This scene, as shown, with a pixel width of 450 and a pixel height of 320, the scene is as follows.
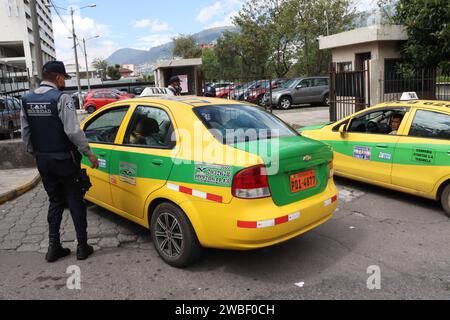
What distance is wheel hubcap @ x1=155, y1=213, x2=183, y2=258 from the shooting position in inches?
150

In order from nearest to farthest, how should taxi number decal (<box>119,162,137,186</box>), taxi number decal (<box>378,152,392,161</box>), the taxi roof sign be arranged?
taxi number decal (<box>119,162,137,186</box>) → taxi number decal (<box>378,152,392,161</box>) → the taxi roof sign

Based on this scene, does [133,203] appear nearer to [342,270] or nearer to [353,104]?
[342,270]

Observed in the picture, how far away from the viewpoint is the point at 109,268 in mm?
3904

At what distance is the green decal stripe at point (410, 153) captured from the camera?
5.13 metres

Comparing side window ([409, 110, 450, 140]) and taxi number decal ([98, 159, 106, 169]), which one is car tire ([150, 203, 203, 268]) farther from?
side window ([409, 110, 450, 140])

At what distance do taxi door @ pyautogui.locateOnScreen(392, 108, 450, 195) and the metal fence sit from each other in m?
6.09

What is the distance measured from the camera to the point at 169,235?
12.8 feet

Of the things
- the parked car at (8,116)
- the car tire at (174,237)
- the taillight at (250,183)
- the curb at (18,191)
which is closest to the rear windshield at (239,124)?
the taillight at (250,183)

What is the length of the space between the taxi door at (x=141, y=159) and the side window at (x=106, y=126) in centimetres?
23

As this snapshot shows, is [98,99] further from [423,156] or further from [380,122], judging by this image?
[423,156]

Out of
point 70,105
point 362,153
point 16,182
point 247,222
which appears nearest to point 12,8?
point 16,182

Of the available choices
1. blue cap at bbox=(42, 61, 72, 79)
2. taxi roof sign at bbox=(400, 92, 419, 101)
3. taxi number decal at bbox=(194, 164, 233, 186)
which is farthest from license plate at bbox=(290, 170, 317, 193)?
taxi roof sign at bbox=(400, 92, 419, 101)

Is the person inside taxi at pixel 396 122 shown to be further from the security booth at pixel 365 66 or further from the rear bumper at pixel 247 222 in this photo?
the security booth at pixel 365 66
